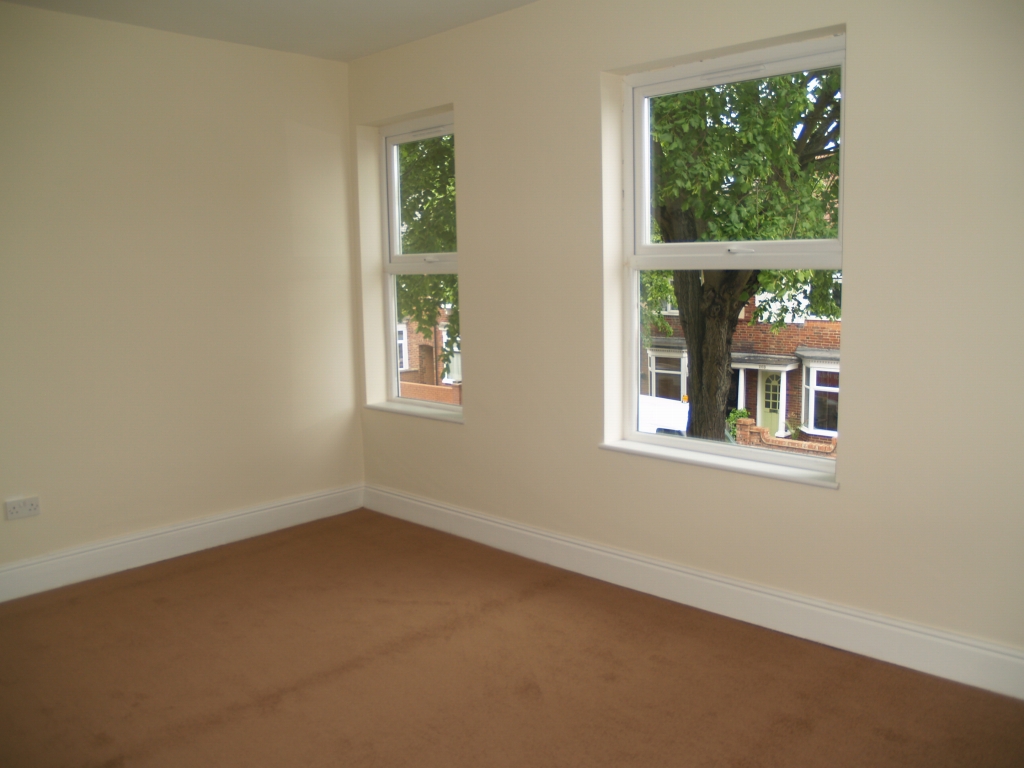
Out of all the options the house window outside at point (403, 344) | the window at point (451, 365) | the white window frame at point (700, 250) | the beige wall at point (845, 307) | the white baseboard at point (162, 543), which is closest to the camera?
the beige wall at point (845, 307)

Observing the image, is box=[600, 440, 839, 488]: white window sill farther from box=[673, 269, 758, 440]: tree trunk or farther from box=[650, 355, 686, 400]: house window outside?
box=[650, 355, 686, 400]: house window outside

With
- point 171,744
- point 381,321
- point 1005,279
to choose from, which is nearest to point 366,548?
point 381,321

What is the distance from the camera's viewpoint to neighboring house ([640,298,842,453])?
10.3 feet

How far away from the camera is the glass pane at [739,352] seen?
3164 millimetres

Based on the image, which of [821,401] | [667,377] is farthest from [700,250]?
[821,401]

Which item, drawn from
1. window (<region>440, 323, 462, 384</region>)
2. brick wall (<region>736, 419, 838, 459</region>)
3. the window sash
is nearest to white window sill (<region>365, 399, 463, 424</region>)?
window (<region>440, 323, 462, 384</region>)

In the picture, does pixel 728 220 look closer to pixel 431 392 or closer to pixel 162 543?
pixel 431 392

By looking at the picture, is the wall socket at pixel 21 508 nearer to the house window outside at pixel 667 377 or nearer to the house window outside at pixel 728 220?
the house window outside at pixel 728 220

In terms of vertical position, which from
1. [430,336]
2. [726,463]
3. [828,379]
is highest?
[430,336]

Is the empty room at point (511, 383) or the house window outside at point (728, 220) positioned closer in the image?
the empty room at point (511, 383)

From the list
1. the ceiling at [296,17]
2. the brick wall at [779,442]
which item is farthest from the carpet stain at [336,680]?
the ceiling at [296,17]

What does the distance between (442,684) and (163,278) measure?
2473mm

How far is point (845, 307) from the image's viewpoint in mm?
2920

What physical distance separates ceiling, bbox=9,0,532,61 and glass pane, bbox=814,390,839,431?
→ 2169mm
